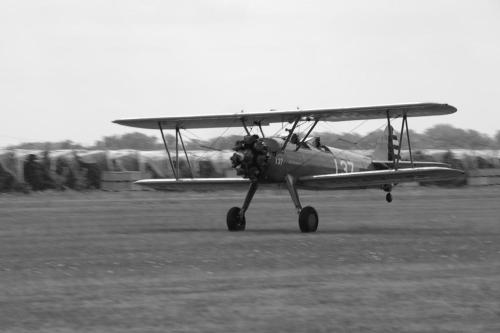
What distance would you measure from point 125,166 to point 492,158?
19081mm

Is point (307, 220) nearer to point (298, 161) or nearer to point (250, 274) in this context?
point (298, 161)

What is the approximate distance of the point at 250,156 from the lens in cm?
2016

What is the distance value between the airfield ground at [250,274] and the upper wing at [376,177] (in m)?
1.02

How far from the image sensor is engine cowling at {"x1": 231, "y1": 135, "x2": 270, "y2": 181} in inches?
794

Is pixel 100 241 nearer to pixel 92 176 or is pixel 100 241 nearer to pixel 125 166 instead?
pixel 92 176

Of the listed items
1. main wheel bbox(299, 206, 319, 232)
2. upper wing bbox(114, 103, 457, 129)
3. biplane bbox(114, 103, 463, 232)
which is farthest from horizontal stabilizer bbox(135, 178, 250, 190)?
main wheel bbox(299, 206, 319, 232)

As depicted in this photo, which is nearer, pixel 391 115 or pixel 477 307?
pixel 477 307

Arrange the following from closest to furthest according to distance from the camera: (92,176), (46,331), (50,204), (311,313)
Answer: (46,331) < (311,313) < (50,204) < (92,176)

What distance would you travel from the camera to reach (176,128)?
924 inches

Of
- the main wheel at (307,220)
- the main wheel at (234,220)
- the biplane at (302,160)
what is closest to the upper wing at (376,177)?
the biplane at (302,160)

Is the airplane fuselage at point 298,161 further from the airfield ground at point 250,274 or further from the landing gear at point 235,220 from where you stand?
the airfield ground at point 250,274

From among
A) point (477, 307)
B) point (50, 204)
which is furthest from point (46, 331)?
point (50, 204)

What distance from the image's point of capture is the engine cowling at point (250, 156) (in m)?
20.2

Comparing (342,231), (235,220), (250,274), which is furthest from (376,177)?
(250,274)
